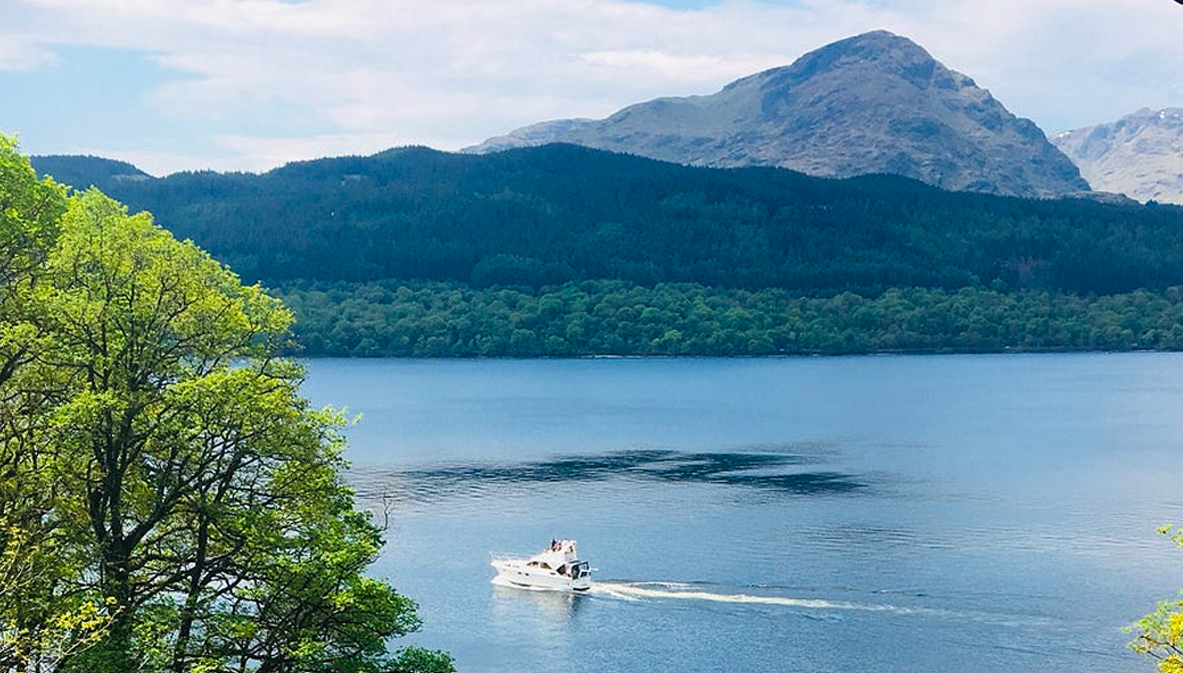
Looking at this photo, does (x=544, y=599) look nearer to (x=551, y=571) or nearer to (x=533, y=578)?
(x=551, y=571)

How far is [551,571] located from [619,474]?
154 feet

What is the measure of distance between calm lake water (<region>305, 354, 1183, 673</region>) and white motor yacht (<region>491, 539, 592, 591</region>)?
100cm

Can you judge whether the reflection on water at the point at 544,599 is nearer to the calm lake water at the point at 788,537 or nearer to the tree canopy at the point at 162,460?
the calm lake water at the point at 788,537

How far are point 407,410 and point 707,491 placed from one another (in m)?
85.0

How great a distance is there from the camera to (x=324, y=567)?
2986 centimetres

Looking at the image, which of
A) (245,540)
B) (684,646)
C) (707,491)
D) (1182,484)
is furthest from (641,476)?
(245,540)

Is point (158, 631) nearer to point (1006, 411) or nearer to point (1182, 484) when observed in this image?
point (1182, 484)

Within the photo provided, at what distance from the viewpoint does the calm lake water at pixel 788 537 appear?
65.8m

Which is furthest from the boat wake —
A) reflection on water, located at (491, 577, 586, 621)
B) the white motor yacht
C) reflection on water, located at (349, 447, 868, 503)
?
reflection on water, located at (349, 447, 868, 503)

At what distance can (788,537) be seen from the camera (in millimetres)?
91188

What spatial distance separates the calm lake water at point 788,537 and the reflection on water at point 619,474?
0.55 meters

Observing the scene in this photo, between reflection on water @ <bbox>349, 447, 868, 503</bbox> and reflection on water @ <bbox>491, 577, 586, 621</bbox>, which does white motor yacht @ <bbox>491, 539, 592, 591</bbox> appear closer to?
reflection on water @ <bbox>491, 577, 586, 621</bbox>

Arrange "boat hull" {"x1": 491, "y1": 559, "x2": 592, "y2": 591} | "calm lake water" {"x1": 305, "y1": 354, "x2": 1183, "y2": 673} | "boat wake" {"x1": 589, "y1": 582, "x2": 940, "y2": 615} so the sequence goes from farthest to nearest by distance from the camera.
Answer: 1. "boat hull" {"x1": 491, "y1": 559, "x2": 592, "y2": 591}
2. "boat wake" {"x1": 589, "y1": 582, "x2": 940, "y2": 615}
3. "calm lake water" {"x1": 305, "y1": 354, "x2": 1183, "y2": 673}

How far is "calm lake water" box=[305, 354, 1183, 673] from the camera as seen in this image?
216ft
